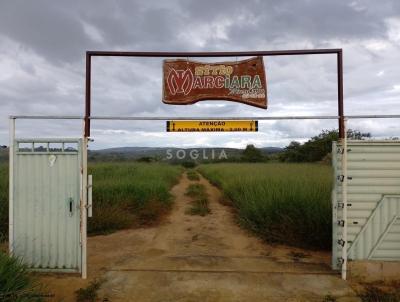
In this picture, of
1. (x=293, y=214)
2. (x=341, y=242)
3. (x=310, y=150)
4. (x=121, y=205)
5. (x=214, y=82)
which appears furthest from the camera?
(x=310, y=150)

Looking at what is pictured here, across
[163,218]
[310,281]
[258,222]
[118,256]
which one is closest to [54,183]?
[118,256]

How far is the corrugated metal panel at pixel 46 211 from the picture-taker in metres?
5.41

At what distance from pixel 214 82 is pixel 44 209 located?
10.7 feet

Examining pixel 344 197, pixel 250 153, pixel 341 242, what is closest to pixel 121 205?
pixel 250 153

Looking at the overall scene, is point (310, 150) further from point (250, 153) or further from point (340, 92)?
point (340, 92)

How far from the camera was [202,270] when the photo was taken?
577 centimetres

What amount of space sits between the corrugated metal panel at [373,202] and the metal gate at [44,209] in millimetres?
4025

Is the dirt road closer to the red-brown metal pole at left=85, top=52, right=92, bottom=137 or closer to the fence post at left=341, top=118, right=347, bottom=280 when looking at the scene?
the fence post at left=341, top=118, right=347, bottom=280

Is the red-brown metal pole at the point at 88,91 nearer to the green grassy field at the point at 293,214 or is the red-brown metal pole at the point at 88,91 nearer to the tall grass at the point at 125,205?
the tall grass at the point at 125,205

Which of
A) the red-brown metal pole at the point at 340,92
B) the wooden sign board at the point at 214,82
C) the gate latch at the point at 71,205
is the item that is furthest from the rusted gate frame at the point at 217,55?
the gate latch at the point at 71,205

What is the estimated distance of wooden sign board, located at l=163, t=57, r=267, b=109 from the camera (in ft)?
18.7

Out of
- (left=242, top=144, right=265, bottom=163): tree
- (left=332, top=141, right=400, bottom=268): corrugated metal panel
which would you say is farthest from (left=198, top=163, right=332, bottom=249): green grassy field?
(left=332, top=141, right=400, bottom=268): corrugated metal panel

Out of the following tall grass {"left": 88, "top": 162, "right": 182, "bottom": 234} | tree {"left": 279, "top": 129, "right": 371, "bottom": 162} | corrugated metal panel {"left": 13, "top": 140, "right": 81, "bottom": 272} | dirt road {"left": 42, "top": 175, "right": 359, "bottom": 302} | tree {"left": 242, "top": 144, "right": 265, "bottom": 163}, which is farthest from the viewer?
tree {"left": 279, "top": 129, "right": 371, "bottom": 162}

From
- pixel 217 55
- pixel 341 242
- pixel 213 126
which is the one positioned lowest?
pixel 341 242
